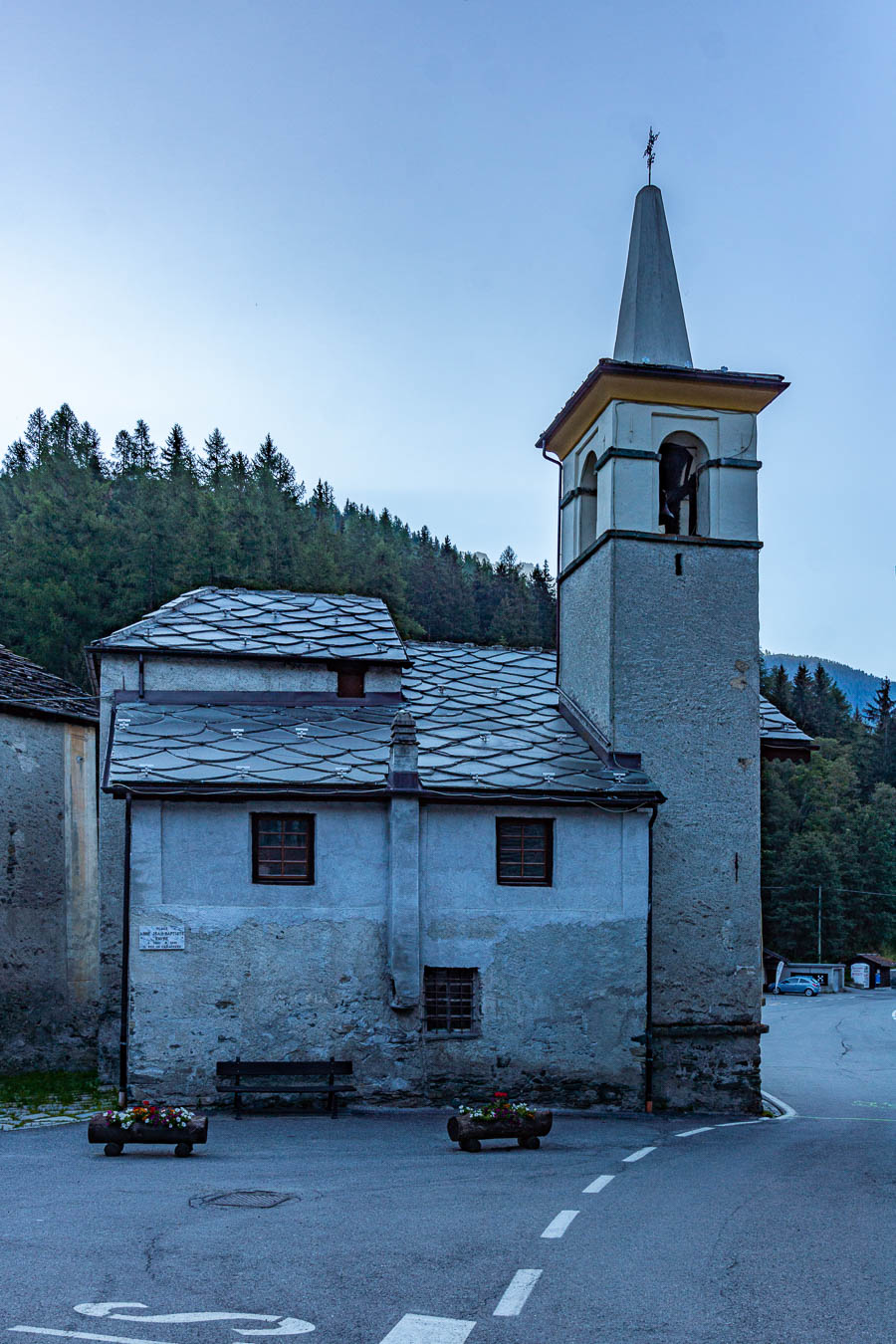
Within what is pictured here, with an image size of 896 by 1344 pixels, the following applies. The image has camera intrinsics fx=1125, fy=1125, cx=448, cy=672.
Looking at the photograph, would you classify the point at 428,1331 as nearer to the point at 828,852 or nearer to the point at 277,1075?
the point at 277,1075

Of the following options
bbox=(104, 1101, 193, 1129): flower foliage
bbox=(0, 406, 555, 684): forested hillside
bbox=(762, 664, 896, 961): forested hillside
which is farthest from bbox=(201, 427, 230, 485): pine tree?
bbox=(104, 1101, 193, 1129): flower foliage

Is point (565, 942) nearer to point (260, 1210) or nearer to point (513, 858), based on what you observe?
point (513, 858)

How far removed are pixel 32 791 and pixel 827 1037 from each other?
2917 cm

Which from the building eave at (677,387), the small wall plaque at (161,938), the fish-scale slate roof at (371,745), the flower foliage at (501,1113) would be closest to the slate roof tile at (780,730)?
the fish-scale slate roof at (371,745)

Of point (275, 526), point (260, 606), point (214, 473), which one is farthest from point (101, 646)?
point (214, 473)

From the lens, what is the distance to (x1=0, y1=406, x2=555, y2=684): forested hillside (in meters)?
51.1

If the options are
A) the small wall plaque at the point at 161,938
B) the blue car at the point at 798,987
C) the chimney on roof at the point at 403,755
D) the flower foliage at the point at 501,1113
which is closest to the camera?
the flower foliage at the point at 501,1113

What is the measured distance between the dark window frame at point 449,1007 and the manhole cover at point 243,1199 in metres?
5.58

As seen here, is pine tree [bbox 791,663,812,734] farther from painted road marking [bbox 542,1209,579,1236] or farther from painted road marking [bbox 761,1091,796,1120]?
painted road marking [bbox 542,1209,579,1236]

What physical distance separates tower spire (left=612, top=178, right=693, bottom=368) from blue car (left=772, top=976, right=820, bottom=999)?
2227 inches

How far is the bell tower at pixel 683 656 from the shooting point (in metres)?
16.5

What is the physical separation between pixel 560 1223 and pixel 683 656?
1033 centimetres

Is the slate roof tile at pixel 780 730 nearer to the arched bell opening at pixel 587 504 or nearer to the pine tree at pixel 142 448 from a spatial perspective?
the arched bell opening at pixel 587 504

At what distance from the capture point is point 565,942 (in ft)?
50.8
